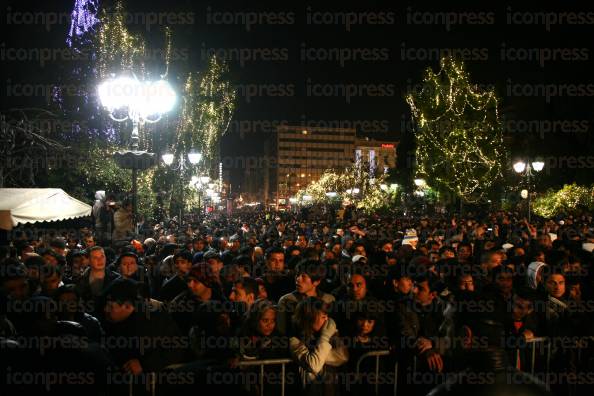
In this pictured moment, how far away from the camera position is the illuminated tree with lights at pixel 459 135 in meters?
37.4

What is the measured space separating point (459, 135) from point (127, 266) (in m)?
33.2

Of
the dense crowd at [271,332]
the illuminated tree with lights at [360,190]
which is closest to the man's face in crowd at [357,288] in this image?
the dense crowd at [271,332]

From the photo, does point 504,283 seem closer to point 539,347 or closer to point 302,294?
point 539,347

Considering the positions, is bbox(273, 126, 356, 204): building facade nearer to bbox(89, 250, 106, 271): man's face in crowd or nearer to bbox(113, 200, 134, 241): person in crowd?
bbox(113, 200, 134, 241): person in crowd

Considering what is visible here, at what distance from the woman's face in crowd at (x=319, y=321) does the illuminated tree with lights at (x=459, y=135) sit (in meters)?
33.7

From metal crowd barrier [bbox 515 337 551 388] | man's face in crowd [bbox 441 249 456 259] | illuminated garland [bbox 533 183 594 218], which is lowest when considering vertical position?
illuminated garland [bbox 533 183 594 218]

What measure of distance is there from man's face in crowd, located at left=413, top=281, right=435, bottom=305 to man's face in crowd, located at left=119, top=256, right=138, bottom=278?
4015mm

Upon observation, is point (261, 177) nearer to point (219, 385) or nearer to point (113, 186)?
point (113, 186)

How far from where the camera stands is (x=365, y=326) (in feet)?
17.7

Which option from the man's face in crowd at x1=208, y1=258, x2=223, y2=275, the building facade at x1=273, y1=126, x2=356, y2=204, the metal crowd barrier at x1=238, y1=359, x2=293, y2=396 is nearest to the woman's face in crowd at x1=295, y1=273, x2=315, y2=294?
the metal crowd barrier at x1=238, y1=359, x2=293, y2=396

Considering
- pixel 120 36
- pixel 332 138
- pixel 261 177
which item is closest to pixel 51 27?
pixel 120 36

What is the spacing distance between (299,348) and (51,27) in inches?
690

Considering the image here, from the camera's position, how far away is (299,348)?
5.04 m

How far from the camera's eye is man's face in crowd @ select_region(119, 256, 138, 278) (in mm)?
7863
